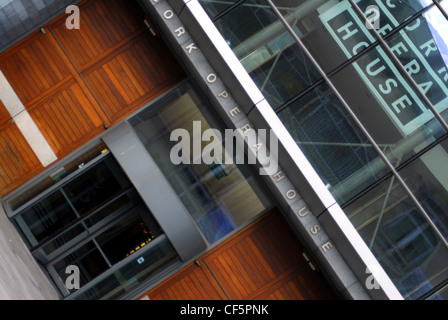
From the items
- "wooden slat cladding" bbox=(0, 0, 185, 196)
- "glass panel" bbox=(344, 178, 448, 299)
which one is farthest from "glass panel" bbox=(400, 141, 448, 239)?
"wooden slat cladding" bbox=(0, 0, 185, 196)

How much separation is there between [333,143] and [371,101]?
3.89 feet

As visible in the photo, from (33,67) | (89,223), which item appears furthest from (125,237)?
(33,67)

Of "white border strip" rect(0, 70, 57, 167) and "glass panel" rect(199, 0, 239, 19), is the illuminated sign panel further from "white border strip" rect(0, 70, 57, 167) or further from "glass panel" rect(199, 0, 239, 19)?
"white border strip" rect(0, 70, 57, 167)

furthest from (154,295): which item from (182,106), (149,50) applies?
(149,50)

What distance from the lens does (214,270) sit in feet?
44.6

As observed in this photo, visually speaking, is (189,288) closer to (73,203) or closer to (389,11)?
(73,203)

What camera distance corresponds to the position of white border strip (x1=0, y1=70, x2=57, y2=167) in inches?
553

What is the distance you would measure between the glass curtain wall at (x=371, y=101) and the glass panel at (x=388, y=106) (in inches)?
0.8

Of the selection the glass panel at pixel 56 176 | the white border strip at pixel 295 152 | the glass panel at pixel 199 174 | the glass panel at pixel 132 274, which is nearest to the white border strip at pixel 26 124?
the glass panel at pixel 56 176

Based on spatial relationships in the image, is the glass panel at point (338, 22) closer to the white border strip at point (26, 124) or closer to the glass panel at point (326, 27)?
the glass panel at point (326, 27)

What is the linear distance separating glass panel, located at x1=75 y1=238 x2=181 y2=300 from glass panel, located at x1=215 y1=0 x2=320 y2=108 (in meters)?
4.45

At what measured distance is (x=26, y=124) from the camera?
14.1m
